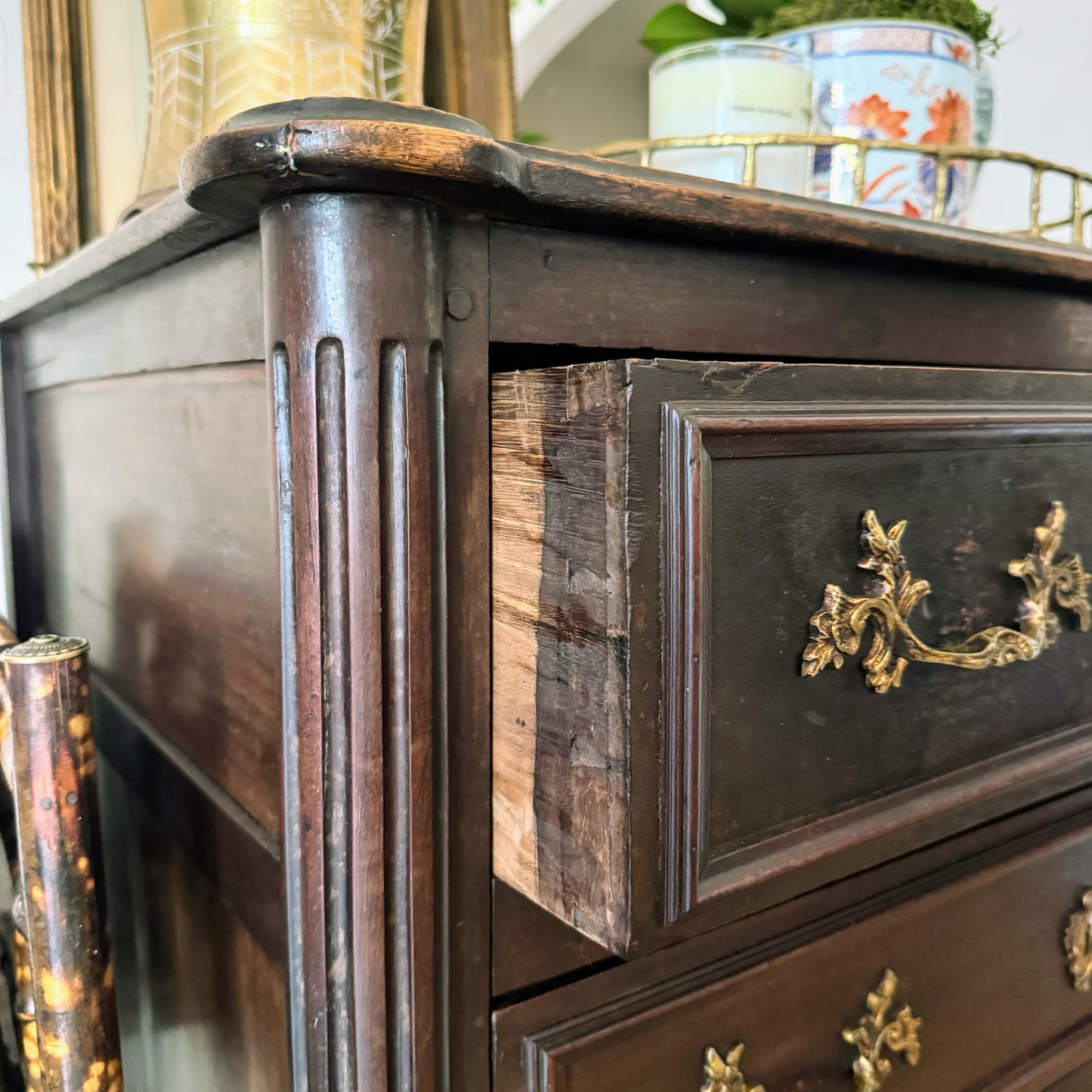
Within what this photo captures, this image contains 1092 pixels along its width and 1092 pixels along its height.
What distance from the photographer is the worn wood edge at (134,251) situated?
0.36 metres

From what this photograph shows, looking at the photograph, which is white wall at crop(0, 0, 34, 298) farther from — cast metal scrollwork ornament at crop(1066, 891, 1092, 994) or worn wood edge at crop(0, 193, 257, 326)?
cast metal scrollwork ornament at crop(1066, 891, 1092, 994)

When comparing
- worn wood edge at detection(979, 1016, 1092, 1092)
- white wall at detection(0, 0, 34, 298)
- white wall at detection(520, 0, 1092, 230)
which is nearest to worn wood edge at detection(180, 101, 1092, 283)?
worn wood edge at detection(979, 1016, 1092, 1092)

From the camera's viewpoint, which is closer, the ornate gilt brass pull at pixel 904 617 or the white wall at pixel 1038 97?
the ornate gilt brass pull at pixel 904 617

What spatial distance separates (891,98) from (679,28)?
0.72 feet

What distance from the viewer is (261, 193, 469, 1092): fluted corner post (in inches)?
11.9

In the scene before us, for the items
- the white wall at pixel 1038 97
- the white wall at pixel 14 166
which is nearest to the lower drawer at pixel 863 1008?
the white wall at pixel 14 166

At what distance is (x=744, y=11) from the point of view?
2.47 feet

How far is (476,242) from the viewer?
33cm

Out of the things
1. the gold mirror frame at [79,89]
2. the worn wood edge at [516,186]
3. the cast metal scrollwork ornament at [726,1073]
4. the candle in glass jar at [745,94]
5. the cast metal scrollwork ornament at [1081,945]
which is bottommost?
the cast metal scrollwork ornament at [1081,945]

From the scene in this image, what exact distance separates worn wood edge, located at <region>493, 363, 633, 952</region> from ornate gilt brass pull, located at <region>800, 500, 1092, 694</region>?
0.33 ft

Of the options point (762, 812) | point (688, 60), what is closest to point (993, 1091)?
point (762, 812)

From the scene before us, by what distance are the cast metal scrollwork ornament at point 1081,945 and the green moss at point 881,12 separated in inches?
23.8

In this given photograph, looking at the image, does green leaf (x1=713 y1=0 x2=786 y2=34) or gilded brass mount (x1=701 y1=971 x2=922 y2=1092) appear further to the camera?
green leaf (x1=713 y1=0 x2=786 y2=34)

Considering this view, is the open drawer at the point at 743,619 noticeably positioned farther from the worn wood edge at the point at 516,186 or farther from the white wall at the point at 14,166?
the white wall at the point at 14,166
